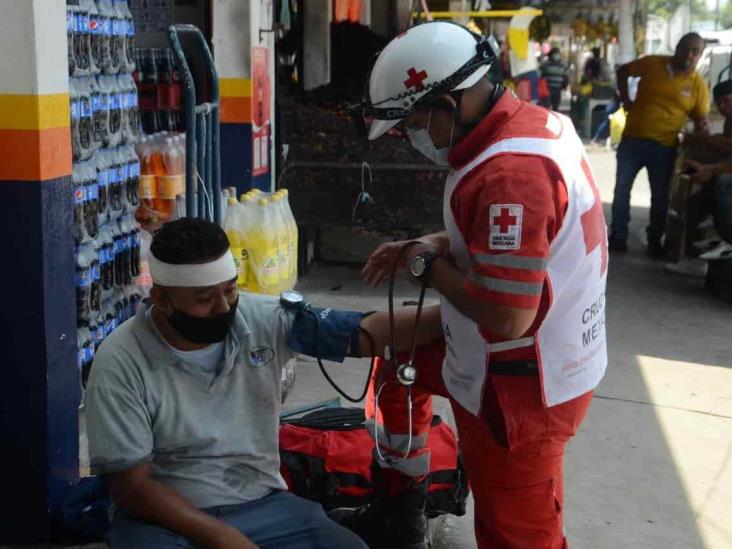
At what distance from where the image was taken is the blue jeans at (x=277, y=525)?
8.97 feet

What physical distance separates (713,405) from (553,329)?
123 inches

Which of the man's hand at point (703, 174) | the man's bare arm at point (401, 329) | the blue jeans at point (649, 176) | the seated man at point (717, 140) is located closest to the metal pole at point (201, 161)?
the man's bare arm at point (401, 329)

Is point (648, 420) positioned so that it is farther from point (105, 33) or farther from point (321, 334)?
point (105, 33)

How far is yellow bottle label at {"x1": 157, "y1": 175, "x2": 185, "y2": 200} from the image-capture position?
5098mm

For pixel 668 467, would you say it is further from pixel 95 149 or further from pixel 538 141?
pixel 95 149

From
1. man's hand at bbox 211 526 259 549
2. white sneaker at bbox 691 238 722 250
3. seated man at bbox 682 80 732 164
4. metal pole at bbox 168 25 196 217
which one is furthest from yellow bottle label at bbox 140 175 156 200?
seated man at bbox 682 80 732 164

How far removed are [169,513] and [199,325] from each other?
471mm

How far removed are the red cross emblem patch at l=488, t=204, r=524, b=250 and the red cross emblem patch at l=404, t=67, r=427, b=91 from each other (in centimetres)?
42

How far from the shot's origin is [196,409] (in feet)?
9.02

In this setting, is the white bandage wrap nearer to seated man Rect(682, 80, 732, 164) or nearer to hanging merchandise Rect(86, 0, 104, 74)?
hanging merchandise Rect(86, 0, 104, 74)

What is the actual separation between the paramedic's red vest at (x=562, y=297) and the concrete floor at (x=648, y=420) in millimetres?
1244

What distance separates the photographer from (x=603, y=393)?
5578mm

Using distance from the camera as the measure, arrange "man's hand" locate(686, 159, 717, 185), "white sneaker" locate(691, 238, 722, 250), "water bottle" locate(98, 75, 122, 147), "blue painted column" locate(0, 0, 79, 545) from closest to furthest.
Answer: "blue painted column" locate(0, 0, 79, 545), "water bottle" locate(98, 75, 122, 147), "white sneaker" locate(691, 238, 722, 250), "man's hand" locate(686, 159, 717, 185)

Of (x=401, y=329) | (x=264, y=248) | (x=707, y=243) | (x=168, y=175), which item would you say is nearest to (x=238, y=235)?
(x=264, y=248)
